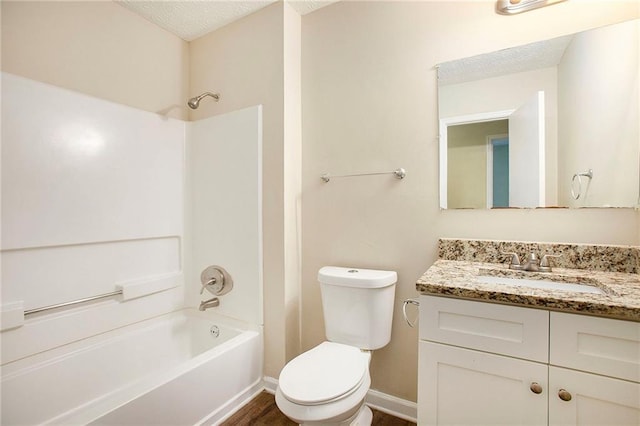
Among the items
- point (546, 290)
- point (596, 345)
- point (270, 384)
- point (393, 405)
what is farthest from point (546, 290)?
point (270, 384)

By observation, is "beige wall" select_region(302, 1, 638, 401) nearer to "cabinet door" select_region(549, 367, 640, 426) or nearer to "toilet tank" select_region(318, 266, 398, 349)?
"toilet tank" select_region(318, 266, 398, 349)

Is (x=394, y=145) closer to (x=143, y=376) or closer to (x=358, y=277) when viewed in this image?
(x=358, y=277)

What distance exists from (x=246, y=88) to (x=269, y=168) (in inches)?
22.9

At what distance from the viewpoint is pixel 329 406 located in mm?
1199

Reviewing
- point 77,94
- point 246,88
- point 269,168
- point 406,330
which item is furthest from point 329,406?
point 77,94

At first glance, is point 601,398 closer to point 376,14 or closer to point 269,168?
point 269,168

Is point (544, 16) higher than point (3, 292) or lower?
higher

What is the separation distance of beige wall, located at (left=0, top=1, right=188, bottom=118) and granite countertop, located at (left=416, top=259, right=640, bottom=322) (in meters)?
2.10

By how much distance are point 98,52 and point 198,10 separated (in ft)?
2.15

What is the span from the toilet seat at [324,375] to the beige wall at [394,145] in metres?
0.39

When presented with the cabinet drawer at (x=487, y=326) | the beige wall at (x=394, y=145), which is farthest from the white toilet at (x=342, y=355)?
the cabinet drawer at (x=487, y=326)

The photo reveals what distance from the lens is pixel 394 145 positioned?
1752 millimetres

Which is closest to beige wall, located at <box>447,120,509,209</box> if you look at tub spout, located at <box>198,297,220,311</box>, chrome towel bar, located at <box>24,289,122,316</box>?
tub spout, located at <box>198,297,220,311</box>

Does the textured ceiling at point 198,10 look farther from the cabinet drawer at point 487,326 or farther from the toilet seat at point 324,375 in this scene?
the toilet seat at point 324,375
